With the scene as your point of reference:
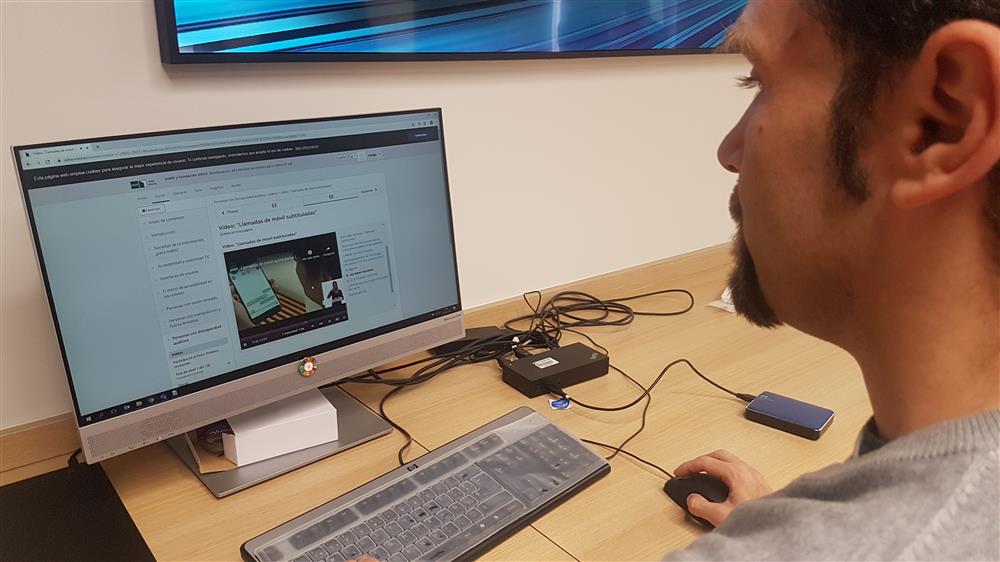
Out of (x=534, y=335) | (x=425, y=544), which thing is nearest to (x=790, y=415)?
(x=534, y=335)

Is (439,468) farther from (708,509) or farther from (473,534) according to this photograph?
(708,509)

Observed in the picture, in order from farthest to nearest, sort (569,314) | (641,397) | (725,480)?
(569,314) → (641,397) → (725,480)

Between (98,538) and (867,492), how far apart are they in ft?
2.57

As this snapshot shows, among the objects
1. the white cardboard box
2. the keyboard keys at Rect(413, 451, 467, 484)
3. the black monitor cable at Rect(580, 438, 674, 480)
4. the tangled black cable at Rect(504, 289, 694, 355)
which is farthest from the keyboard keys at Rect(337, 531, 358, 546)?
the tangled black cable at Rect(504, 289, 694, 355)

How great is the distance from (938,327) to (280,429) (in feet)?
2.50

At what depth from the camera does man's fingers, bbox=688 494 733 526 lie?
0.81 m

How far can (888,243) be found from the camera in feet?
1.76

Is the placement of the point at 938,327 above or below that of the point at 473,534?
above

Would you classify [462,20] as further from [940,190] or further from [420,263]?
[940,190]

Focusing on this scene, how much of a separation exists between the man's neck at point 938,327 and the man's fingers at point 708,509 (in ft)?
0.94

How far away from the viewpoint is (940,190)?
49 cm

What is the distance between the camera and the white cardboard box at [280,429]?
93cm

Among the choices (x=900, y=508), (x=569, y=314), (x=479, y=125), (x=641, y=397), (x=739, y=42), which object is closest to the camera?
(x=900, y=508)

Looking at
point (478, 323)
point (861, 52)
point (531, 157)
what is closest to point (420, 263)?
point (478, 323)
